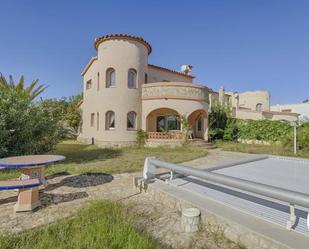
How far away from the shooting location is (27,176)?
215 inches

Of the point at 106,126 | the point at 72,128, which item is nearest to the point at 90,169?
the point at 106,126

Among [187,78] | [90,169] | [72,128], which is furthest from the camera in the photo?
[72,128]

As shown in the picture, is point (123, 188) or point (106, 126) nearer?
point (123, 188)

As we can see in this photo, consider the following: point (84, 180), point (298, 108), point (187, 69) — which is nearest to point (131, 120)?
point (84, 180)

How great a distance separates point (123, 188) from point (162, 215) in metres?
2.25

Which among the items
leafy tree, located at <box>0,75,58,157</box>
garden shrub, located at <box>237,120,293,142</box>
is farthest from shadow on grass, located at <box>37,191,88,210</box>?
garden shrub, located at <box>237,120,293,142</box>

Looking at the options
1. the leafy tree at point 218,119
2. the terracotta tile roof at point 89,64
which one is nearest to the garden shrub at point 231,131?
the leafy tree at point 218,119

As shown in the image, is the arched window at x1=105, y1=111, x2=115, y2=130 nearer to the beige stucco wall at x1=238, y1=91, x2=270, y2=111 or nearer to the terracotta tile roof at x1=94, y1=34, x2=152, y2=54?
the terracotta tile roof at x1=94, y1=34, x2=152, y2=54

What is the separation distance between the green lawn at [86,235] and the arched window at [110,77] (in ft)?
50.2

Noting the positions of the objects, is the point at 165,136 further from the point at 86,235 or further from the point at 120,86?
the point at 86,235

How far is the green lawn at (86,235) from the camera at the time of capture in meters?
3.14

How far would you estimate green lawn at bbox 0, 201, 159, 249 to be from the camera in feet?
10.3

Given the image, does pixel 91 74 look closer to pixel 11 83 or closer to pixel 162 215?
pixel 11 83

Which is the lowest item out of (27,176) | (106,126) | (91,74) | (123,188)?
(123,188)
